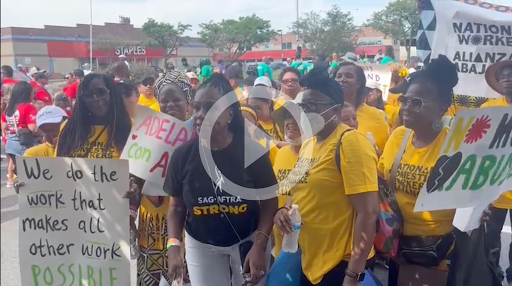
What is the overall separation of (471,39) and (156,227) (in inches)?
87.7

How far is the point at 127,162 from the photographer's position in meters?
2.98

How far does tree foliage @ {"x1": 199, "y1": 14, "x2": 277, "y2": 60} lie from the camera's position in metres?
4.38

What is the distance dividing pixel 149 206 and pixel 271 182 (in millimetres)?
892

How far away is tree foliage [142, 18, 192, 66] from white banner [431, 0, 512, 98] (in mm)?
1683

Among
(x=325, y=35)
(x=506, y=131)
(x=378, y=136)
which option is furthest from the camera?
(x=325, y=35)

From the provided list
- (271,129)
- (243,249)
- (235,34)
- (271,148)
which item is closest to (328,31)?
(235,34)

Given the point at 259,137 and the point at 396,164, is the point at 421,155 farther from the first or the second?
the point at 259,137

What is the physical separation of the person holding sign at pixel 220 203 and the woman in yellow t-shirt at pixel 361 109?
68.9 inches

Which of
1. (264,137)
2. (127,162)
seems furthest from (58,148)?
(264,137)

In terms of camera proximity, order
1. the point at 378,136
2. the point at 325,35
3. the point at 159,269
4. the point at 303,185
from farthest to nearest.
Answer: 1. the point at 325,35
2. the point at 378,136
3. the point at 159,269
4. the point at 303,185

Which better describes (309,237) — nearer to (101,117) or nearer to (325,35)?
(101,117)

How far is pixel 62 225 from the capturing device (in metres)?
3.17

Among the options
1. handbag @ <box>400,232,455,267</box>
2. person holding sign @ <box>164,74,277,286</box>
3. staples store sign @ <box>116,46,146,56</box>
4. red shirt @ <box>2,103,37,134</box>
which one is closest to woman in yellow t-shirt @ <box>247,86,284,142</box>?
person holding sign @ <box>164,74,277,286</box>

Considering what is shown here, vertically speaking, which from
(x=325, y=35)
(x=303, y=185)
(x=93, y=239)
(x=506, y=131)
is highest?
(x=325, y=35)
